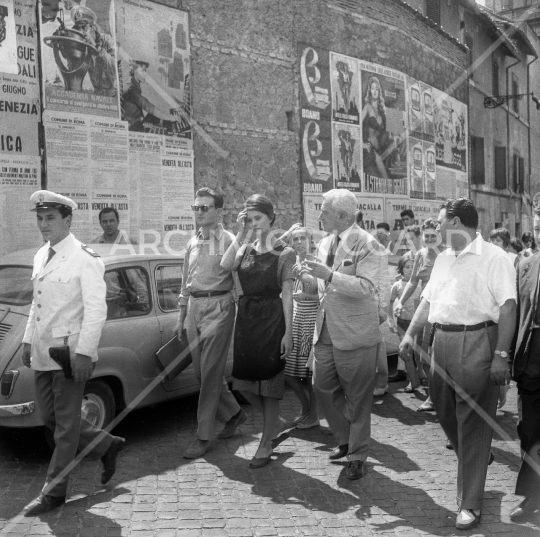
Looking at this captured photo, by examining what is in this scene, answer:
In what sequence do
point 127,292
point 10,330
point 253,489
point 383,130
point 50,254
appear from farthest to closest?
point 383,130, point 127,292, point 10,330, point 253,489, point 50,254

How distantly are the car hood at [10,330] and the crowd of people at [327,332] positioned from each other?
0.59 m

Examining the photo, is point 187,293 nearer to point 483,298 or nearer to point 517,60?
point 483,298

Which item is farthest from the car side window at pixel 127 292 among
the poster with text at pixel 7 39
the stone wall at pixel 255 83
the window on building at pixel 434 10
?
the window on building at pixel 434 10

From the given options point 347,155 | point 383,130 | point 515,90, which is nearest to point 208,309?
point 347,155

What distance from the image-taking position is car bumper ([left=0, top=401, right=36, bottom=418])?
5.10m

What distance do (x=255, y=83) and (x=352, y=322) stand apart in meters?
8.93

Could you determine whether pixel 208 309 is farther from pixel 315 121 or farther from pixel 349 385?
pixel 315 121

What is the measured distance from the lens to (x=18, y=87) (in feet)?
30.9

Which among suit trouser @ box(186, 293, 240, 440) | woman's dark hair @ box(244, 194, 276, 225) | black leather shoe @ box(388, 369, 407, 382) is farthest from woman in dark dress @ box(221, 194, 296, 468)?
black leather shoe @ box(388, 369, 407, 382)

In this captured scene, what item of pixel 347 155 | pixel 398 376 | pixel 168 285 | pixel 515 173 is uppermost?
pixel 515 173

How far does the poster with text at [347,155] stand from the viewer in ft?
49.2

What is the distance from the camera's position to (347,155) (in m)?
15.4

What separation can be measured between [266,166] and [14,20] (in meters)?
5.29

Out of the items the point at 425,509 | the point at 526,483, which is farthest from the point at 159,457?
the point at 526,483
